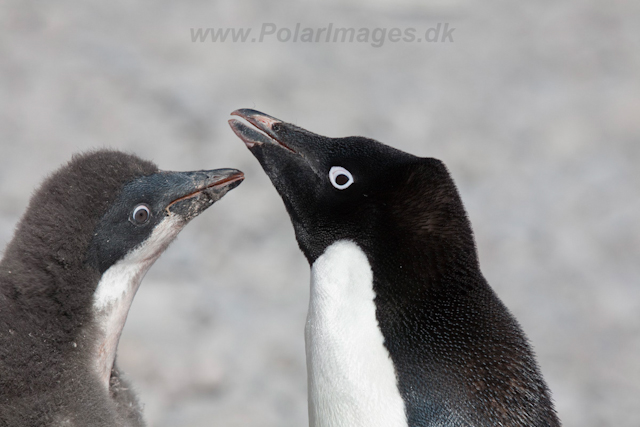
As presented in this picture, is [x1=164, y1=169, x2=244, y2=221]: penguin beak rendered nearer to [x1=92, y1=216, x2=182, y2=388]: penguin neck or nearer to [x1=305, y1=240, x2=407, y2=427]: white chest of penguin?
[x1=92, y1=216, x2=182, y2=388]: penguin neck

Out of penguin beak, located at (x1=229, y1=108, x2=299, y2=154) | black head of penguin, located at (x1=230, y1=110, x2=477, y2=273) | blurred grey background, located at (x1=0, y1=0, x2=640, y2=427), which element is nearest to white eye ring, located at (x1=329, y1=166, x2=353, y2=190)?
black head of penguin, located at (x1=230, y1=110, x2=477, y2=273)

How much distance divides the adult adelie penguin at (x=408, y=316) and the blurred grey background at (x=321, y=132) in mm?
1207

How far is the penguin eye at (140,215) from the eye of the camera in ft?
4.17

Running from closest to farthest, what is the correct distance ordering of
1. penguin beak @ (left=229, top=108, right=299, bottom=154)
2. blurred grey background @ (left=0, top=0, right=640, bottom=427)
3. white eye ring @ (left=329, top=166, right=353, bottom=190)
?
white eye ring @ (left=329, top=166, right=353, bottom=190)
penguin beak @ (left=229, top=108, right=299, bottom=154)
blurred grey background @ (left=0, top=0, right=640, bottom=427)

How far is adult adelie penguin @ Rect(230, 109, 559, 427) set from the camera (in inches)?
42.5

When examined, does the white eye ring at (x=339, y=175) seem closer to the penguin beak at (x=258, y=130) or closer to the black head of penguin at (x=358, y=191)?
the black head of penguin at (x=358, y=191)

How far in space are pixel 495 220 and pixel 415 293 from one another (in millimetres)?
2336

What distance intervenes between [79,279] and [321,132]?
2.46m

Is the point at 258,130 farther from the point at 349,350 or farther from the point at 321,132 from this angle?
the point at 321,132

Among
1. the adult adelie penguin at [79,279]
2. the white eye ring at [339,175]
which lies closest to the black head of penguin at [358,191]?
the white eye ring at [339,175]

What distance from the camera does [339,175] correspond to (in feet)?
3.94

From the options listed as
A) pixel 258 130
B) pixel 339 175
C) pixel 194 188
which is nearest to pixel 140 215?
pixel 194 188

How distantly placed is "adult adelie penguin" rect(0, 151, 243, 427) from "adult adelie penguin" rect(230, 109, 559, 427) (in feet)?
1.07

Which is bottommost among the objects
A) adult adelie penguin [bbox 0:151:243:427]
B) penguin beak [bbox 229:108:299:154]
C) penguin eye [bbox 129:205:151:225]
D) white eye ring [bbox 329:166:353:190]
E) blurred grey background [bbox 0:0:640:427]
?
adult adelie penguin [bbox 0:151:243:427]
